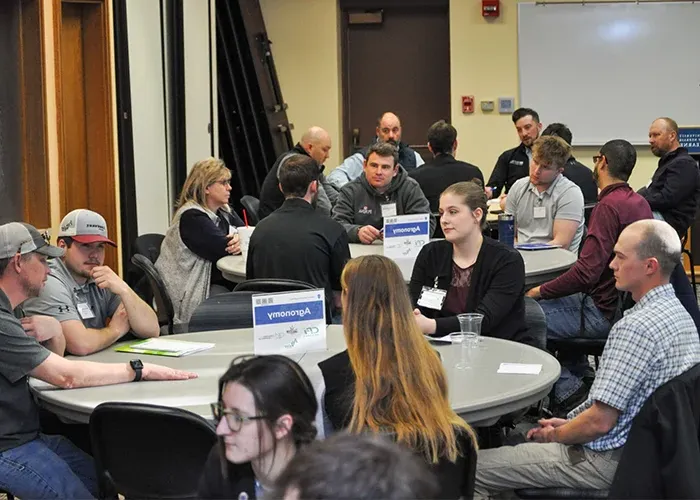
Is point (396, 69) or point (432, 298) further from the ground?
point (396, 69)

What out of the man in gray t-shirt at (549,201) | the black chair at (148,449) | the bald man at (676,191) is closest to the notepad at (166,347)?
the black chair at (148,449)

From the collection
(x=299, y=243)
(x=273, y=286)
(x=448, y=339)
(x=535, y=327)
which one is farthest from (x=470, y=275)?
(x=299, y=243)

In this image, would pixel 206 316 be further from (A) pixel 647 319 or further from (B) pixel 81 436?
(A) pixel 647 319

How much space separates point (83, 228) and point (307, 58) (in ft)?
21.1

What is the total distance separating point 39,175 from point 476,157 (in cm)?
508

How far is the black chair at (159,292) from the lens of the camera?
456 centimetres

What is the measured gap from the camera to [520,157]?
24.2ft

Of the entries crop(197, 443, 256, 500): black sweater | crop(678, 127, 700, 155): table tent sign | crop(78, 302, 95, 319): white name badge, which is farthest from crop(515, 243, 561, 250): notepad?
crop(678, 127, 700, 155): table tent sign

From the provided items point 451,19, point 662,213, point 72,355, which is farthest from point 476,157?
point 72,355

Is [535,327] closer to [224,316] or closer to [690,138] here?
[224,316]

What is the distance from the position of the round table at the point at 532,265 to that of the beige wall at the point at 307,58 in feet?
15.1

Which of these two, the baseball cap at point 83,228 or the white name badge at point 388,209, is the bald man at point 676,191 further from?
the baseball cap at point 83,228

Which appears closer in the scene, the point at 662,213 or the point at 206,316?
the point at 206,316

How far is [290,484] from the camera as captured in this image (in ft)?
3.36
